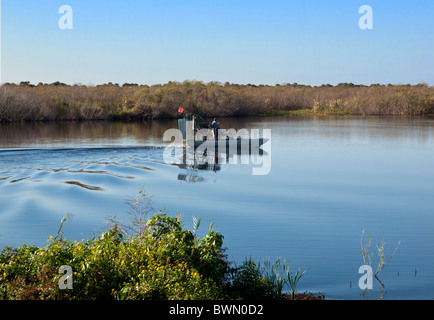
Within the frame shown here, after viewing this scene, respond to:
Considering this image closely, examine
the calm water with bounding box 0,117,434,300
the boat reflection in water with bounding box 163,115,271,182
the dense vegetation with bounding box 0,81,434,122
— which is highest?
the dense vegetation with bounding box 0,81,434,122

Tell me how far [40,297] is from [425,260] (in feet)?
24.2

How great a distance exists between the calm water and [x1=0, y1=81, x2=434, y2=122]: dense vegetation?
846 inches

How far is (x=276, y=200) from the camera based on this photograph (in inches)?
599

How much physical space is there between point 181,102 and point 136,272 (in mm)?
54711

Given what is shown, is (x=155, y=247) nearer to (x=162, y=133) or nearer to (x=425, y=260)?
(x=425, y=260)

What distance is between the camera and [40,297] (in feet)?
19.7

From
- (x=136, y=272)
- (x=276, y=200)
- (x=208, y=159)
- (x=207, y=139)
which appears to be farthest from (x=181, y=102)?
(x=136, y=272)

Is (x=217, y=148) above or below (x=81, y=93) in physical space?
below

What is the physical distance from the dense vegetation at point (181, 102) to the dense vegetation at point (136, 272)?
42.0 meters

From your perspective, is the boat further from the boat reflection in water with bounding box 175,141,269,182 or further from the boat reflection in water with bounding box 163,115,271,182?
the boat reflection in water with bounding box 175,141,269,182

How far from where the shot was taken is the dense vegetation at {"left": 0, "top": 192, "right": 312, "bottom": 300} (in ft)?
20.0

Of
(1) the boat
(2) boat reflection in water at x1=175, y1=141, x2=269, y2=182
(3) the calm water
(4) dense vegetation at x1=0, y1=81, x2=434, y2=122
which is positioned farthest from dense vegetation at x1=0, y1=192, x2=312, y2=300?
(4) dense vegetation at x1=0, y1=81, x2=434, y2=122

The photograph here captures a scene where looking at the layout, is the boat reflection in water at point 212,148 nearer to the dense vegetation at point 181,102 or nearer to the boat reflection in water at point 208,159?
the boat reflection in water at point 208,159
